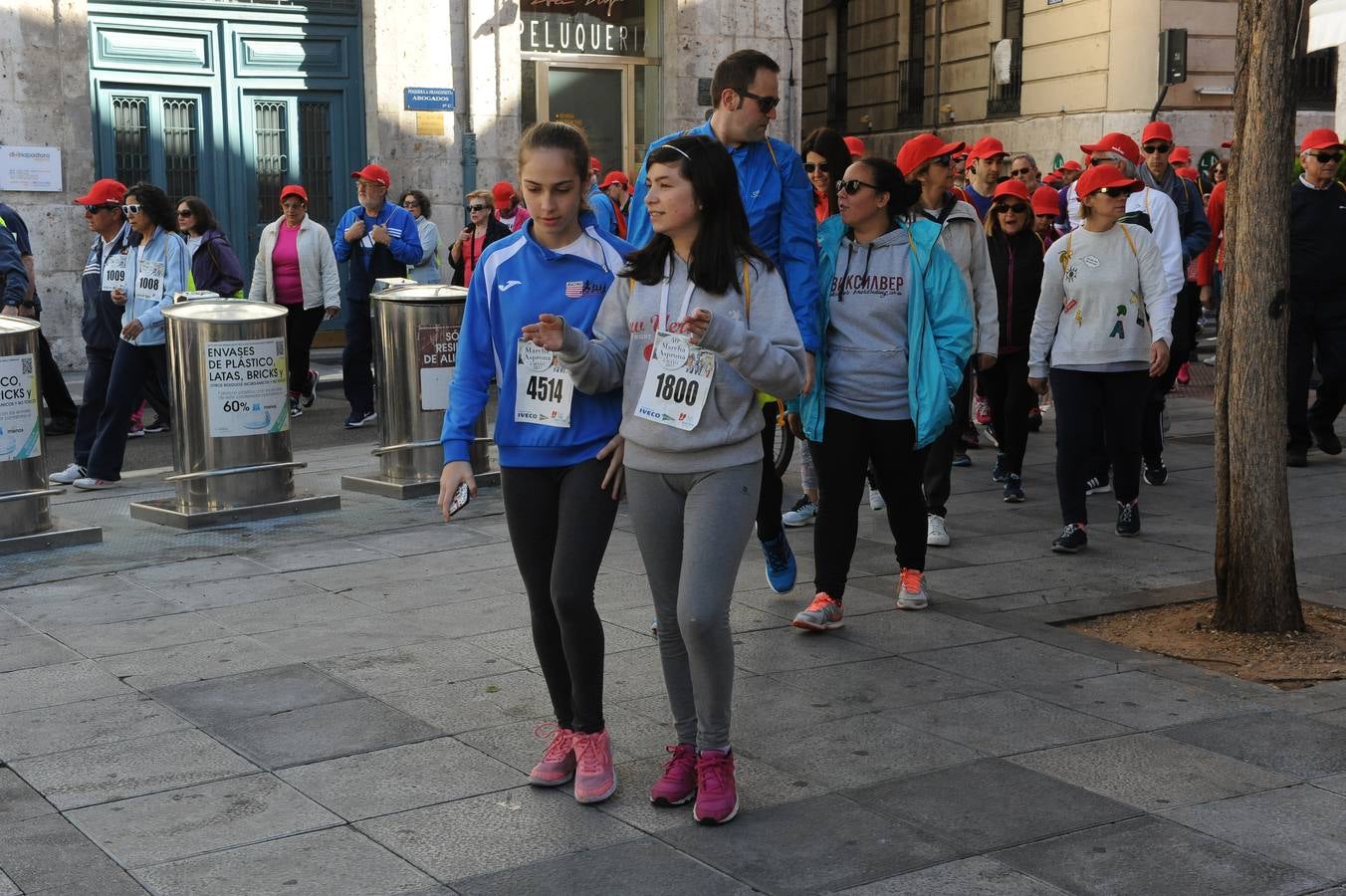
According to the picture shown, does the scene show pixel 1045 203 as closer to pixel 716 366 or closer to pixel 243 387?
pixel 243 387

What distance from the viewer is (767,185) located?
18.7 ft

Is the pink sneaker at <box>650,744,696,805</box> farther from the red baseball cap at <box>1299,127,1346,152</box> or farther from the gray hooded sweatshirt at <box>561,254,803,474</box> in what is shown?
the red baseball cap at <box>1299,127,1346,152</box>

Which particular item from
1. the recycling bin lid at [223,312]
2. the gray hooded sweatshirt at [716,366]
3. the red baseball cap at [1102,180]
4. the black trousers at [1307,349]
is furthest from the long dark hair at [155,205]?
the black trousers at [1307,349]

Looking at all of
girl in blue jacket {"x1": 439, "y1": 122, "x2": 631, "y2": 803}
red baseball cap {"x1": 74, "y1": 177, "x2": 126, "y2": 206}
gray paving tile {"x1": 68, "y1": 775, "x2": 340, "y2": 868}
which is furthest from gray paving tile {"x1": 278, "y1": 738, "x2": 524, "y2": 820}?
red baseball cap {"x1": 74, "y1": 177, "x2": 126, "y2": 206}

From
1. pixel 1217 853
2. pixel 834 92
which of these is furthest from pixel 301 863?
pixel 834 92

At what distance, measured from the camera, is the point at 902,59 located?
3011 cm

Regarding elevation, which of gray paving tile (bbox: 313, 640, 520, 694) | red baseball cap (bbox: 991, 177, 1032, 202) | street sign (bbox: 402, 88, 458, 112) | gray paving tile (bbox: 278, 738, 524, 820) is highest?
street sign (bbox: 402, 88, 458, 112)

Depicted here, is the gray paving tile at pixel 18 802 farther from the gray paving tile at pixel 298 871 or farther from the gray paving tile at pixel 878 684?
the gray paving tile at pixel 878 684

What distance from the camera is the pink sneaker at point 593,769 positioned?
4344mm

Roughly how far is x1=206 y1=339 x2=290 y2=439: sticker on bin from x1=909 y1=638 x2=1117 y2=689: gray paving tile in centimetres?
451

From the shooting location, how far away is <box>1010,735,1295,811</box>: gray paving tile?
14.3ft

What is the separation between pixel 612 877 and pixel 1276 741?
2105mm

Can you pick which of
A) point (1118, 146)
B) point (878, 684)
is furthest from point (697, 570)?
point (1118, 146)

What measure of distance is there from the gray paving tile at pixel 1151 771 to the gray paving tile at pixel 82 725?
2635 mm
